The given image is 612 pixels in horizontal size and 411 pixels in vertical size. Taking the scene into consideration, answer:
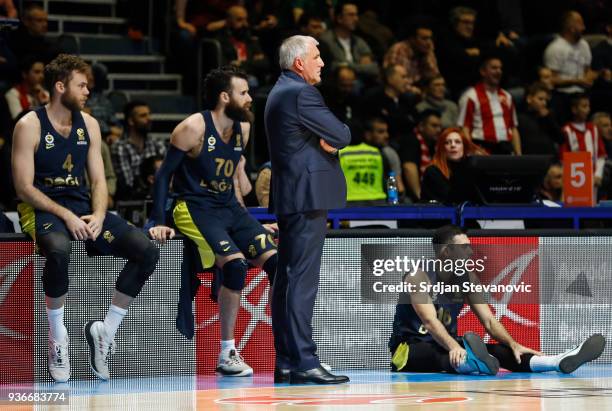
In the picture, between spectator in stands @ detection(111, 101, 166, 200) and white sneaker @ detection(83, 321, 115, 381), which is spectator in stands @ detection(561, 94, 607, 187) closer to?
spectator in stands @ detection(111, 101, 166, 200)

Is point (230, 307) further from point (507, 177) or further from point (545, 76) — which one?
point (545, 76)

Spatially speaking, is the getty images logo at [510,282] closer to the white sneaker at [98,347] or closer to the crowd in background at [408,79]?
the crowd in background at [408,79]

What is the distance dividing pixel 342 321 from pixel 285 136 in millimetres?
1729

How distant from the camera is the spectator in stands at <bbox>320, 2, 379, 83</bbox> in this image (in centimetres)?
1486

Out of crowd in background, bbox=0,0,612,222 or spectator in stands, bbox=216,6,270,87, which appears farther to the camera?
spectator in stands, bbox=216,6,270,87

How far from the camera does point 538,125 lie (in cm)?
1497

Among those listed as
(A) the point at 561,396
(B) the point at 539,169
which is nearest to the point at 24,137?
(A) the point at 561,396

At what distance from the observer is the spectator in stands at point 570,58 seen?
16000mm

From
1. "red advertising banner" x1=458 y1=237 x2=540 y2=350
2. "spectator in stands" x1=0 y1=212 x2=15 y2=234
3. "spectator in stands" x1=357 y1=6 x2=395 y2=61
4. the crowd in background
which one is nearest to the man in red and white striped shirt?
the crowd in background

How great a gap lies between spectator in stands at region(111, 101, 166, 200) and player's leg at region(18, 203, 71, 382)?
4.15m

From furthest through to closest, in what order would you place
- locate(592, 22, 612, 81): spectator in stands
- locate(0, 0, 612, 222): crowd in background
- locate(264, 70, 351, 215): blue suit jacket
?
locate(592, 22, 612, 81): spectator in stands → locate(0, 0, 612, 222): crowd in background → locate(264, 70, 351, 215): blue suit jacket

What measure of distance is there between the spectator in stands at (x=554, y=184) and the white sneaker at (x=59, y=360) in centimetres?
582

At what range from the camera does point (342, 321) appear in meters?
9.11

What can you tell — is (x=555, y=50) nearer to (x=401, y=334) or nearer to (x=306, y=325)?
(x=401, y=334)
